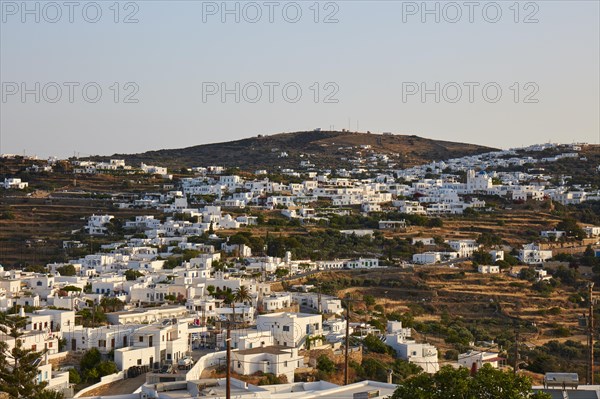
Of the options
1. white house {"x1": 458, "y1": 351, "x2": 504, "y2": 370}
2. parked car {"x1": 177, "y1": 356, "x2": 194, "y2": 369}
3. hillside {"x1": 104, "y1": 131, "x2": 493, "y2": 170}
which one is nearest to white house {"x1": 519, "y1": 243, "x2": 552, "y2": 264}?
white house {"x1": 458, "y1": 351, "x2": 504, "y2": 370}

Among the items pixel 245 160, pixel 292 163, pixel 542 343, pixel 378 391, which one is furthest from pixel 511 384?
pixel 245 160

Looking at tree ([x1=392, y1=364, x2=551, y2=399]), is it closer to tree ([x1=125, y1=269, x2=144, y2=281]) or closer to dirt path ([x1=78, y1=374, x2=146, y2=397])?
dirt path ([x1=78, y1=374, x2=146, y2=397])

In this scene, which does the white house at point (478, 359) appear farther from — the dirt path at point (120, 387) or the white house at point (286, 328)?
the dirt path at point (120, 387)

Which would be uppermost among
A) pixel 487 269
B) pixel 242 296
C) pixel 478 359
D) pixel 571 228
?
pixel 571 228

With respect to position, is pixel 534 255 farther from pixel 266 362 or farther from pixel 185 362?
pixel 185 362

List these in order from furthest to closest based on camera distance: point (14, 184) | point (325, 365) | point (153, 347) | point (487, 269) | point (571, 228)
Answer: point (14, 184), point (571, 228), point (487, 269), point (325, 365), point (153, 347)

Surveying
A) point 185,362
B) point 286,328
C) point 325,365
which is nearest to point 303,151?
point 286,328

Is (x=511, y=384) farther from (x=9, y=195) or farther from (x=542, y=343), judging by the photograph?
(x=9, y=195)
